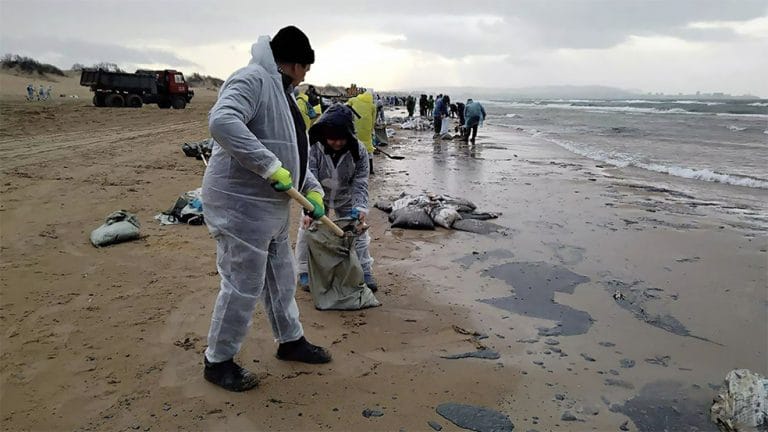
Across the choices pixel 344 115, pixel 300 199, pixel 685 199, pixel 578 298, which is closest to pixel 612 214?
pixel 685 199

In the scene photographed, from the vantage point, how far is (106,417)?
7.53 ft

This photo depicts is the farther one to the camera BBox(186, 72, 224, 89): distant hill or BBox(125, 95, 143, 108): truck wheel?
BBox(186, 72, 224, 89): distant hill

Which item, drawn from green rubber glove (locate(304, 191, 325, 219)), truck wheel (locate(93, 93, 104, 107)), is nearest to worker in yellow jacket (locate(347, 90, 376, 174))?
green rubber glove (locate(304, 191, 325, 219))

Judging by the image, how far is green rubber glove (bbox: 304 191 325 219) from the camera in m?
2.61

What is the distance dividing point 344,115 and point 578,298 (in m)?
2.31

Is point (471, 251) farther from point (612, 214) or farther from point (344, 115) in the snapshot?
point (612, 214)

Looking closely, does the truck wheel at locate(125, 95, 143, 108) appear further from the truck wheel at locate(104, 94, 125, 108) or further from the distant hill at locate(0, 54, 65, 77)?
the distant hill at locate(0, 54, 65, 77)

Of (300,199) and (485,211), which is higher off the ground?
(300,199)

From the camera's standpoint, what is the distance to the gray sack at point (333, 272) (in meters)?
3.56

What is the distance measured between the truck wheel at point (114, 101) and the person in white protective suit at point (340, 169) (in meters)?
24.6

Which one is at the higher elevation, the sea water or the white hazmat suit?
the white hazmat suit

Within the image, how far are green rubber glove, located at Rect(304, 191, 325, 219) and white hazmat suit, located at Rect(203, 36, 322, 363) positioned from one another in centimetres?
15

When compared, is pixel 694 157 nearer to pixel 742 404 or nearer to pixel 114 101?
pixel 742 404

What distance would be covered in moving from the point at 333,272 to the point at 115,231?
2.46 meters
